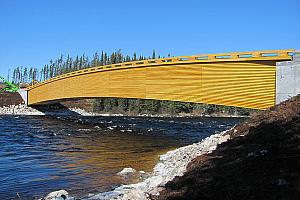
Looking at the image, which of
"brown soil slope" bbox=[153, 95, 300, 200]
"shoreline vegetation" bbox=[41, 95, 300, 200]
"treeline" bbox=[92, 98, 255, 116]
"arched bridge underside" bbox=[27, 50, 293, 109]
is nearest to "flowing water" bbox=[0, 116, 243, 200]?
"shoreline vegetation" bbox=[41, 95, 300, 200]

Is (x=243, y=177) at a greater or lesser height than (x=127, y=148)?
greater

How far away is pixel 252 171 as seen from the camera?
5602 millimetres

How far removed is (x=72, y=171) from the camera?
11344 millimetres

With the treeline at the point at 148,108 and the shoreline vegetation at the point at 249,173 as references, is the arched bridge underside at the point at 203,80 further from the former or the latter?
the treeline at the point at 148,108

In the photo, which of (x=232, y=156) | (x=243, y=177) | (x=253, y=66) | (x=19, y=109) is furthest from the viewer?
(x=19, y=109)

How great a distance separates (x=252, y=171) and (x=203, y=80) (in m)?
14.7

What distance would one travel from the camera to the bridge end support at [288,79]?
554 inches

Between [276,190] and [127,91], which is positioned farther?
[127,91]

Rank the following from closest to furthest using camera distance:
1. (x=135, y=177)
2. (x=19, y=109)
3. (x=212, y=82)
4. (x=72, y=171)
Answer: (x=135, y=177)
(x=72, y=171)
(x=212, y=82)
(x=19, y=109)

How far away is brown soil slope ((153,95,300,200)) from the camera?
4715 mm

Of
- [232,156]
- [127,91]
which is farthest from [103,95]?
[232,156]

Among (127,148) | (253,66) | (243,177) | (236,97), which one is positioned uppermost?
(253,66)

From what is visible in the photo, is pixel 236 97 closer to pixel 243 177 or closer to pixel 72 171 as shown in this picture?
pixel 72 171

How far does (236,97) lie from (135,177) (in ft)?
33.0
